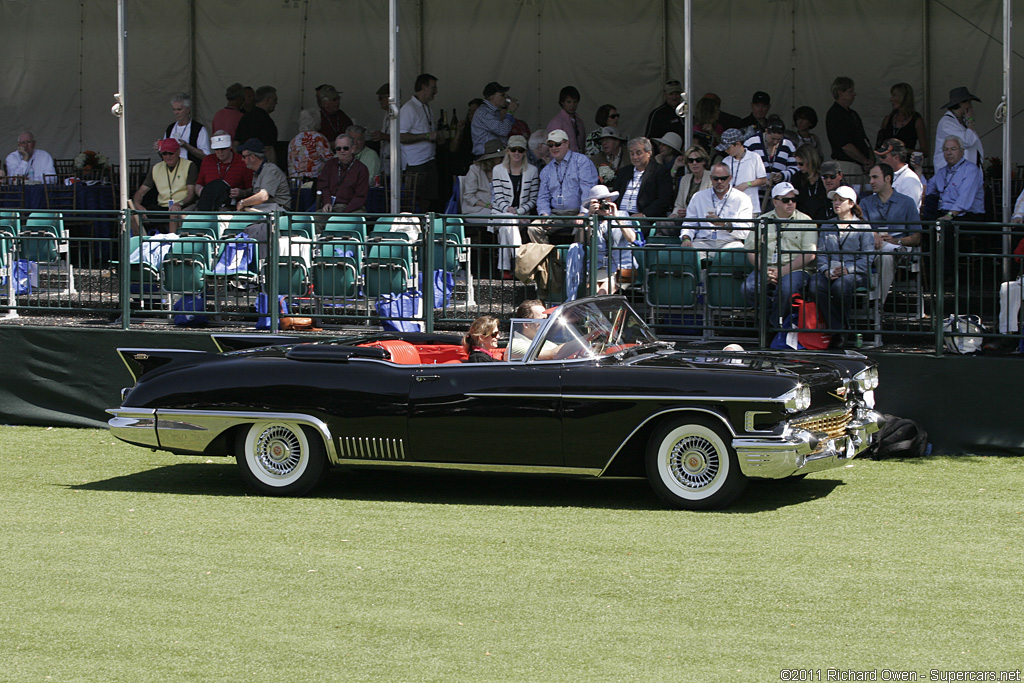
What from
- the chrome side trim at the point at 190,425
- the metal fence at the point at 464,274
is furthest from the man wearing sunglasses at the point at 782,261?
the chrome side trim at the point at 190,425

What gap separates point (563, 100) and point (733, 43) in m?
2.36

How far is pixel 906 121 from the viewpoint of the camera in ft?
47.2

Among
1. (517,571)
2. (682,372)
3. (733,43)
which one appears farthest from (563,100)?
(517,571)

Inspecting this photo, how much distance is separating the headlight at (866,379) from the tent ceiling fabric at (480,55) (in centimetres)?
738

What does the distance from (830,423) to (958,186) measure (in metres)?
4.84

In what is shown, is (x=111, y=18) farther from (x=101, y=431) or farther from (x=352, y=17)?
(x=101, y=431)

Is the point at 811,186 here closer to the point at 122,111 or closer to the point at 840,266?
the point at 840,266

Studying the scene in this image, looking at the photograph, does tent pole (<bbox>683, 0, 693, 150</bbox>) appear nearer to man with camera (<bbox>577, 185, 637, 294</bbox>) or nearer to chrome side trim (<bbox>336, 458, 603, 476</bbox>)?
man with camera (<bbox>577, 185, 637, 294</bbox>)

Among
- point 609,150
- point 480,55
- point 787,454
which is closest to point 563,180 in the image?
point 609,150

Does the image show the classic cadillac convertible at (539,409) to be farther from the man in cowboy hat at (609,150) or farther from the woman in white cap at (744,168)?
the man in cowboy hat at (609,150)

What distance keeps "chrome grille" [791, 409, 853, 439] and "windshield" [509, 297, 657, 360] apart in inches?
54.6

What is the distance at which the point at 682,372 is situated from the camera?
7.97 metres

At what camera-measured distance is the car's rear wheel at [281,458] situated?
860cm

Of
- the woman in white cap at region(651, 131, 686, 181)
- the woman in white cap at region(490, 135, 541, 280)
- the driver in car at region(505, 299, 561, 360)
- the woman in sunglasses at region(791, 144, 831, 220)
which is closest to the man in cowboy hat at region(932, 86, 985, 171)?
the woman in sunglasses at region(791, 144, 831, 220)
